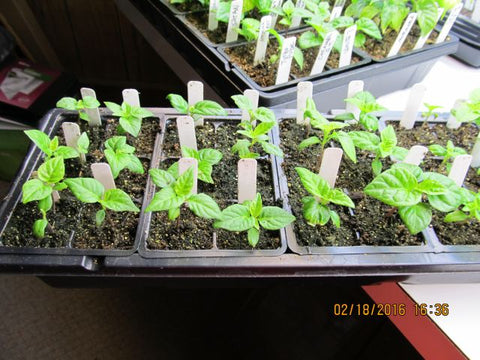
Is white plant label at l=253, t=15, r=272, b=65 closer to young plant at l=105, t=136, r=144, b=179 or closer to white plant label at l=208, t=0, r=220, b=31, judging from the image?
white plant label at l=208, t=0, r=220, b=31

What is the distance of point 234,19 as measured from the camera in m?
1.13

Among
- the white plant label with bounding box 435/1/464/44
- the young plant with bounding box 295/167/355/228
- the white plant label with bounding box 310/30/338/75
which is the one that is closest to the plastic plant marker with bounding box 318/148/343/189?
the young plant with bounding box 295/167/355/228

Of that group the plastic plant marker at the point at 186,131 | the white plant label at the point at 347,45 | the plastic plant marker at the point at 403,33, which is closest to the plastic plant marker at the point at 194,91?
the plastic plant marker at the point at 186,131

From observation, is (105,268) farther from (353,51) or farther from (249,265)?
(353,51)

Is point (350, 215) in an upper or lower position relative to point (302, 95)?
lower

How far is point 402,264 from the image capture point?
0.76 metres

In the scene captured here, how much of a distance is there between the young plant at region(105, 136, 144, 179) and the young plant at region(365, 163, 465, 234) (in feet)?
1.62

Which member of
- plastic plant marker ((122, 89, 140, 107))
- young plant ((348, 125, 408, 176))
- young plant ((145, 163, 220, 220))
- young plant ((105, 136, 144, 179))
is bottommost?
young plant ((105, 136, 144, 179))

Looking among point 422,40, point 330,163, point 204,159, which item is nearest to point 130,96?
point 204,159

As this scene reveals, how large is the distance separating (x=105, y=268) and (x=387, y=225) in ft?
2.00

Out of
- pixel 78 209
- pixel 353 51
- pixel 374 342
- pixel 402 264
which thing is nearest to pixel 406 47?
pixel 353 51

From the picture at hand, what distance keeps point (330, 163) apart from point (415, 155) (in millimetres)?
202

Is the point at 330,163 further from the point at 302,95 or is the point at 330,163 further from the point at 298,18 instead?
the point at 298,18

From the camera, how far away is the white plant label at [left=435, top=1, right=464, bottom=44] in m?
1.17
